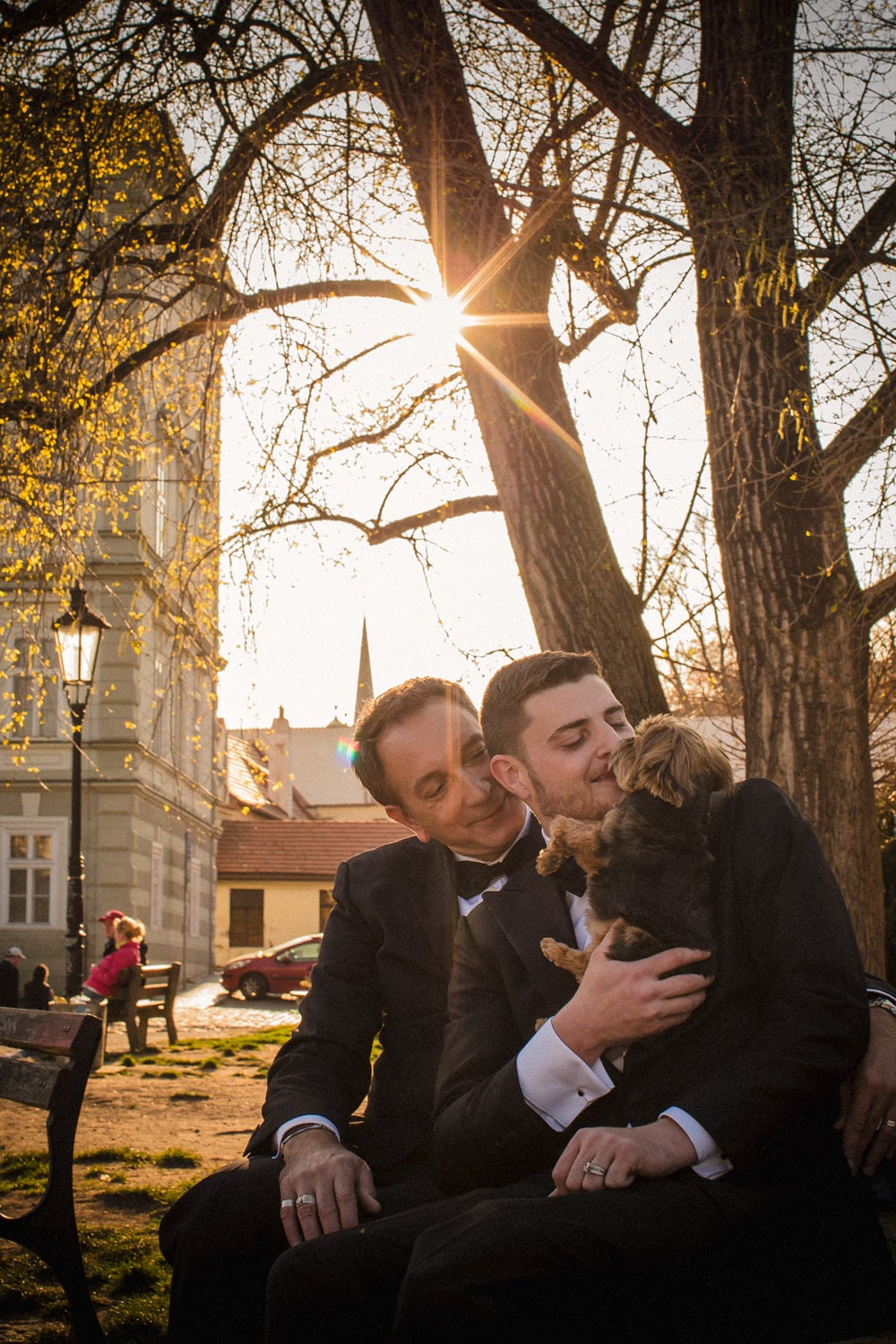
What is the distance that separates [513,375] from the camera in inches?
240

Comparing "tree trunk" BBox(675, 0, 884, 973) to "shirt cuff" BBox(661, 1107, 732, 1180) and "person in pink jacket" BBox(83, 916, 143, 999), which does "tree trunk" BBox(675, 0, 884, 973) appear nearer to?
"shirt cuff" BBox(661, 1107, 732, 1180)

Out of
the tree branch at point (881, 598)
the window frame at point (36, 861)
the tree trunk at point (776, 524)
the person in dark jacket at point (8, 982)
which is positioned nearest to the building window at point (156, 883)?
the window frame at point (36, 861)

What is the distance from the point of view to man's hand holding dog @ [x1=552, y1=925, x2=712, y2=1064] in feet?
7.83

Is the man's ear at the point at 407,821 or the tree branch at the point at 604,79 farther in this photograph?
the tree branch at the point at 604,79

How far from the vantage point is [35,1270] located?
4477 millimetres

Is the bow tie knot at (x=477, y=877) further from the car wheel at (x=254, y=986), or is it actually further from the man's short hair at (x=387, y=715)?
the car wheel at (x=254, y=986)

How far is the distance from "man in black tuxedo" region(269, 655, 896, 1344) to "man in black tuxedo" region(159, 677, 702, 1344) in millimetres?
386

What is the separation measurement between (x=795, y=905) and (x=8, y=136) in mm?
6650

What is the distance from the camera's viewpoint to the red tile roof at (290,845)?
1620 inches

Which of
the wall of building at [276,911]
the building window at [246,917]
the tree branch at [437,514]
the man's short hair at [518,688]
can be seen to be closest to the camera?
the man's short hair at [518,688]

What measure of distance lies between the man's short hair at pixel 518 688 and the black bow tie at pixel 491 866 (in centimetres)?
29

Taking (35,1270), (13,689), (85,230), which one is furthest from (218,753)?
(13,689)

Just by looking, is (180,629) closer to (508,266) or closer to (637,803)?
(508,266)

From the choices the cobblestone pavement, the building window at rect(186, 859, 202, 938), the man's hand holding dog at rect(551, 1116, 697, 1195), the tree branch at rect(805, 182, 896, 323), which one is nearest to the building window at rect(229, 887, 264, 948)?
the building window at rect(186, 859, 202, 938)
